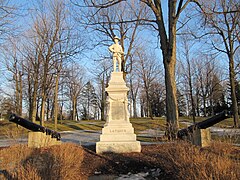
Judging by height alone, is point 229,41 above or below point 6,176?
above

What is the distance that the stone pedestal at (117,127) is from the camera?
7.75 meters

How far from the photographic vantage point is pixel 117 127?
8.38 m

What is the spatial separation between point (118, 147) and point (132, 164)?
194 centimetres

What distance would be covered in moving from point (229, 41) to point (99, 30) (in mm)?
13171

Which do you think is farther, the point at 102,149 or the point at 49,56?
the point at 49,56

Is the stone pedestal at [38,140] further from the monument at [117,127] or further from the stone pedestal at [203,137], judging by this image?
the stone pedestal at [203,137]

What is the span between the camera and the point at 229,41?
63.0ft

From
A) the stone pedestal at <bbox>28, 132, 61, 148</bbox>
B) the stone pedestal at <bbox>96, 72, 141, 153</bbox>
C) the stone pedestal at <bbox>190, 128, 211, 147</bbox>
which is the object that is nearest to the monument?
the stone pedestal at <bbox>96, 72, 141, 153</bbox>

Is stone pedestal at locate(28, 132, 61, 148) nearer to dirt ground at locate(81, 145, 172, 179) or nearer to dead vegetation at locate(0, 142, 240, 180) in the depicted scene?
dead vegetation at locate(0, 142, 240, 180)

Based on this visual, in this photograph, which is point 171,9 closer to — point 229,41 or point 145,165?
point 145,165

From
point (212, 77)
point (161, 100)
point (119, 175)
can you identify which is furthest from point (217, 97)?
point (119, 175)

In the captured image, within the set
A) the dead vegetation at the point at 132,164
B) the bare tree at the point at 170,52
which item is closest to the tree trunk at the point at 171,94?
the bare tree at the point at 170,52

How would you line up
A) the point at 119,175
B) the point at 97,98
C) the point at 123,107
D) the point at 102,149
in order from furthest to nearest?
the point at 97,98 → the point at 123,107 → the point at 102,149 → the point at 119,175

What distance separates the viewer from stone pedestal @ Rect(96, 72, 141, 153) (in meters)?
7.75
